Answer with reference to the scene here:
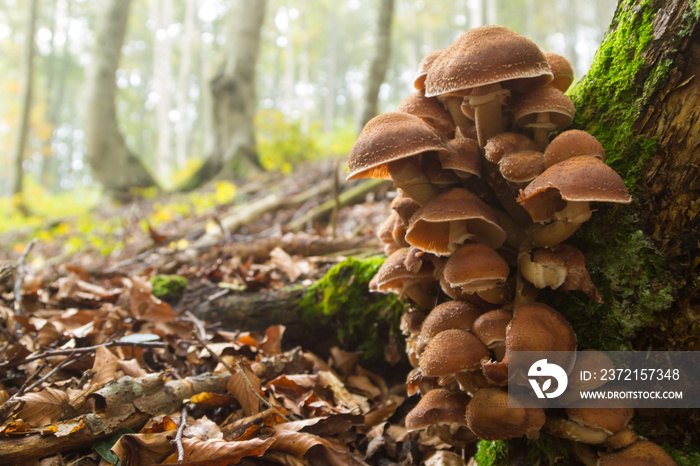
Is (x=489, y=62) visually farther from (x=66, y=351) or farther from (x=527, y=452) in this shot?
(x=66, y=351)

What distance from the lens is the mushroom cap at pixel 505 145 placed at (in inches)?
78.9

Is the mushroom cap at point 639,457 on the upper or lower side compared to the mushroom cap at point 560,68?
lower

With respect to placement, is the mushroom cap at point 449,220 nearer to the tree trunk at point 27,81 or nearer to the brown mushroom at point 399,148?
the brown mushroom at point 399,148

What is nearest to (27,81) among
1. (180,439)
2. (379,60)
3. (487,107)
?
(379,60)

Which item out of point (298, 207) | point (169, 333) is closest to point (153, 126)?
point (298, 207)

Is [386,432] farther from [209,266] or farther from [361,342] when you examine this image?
[209,266]

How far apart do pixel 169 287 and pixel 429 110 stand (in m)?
2.56

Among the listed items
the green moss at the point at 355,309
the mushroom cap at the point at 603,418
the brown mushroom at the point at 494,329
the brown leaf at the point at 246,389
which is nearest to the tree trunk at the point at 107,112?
the green moss at the point at 355,309

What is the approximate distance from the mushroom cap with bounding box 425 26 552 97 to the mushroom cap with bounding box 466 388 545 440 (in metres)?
1.33

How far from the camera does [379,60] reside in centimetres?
928

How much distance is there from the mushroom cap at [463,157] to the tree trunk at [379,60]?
7394 millimetres

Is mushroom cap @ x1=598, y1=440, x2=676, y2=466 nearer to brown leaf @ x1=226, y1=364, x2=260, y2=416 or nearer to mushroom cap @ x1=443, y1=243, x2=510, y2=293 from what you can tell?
mushroom cap @ x1=443, y1=243, x2=510, y2=293

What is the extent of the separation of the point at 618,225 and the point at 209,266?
3482 millimetres

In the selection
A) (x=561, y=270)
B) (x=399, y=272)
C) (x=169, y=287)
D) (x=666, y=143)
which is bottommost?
(x=169, y=287)
